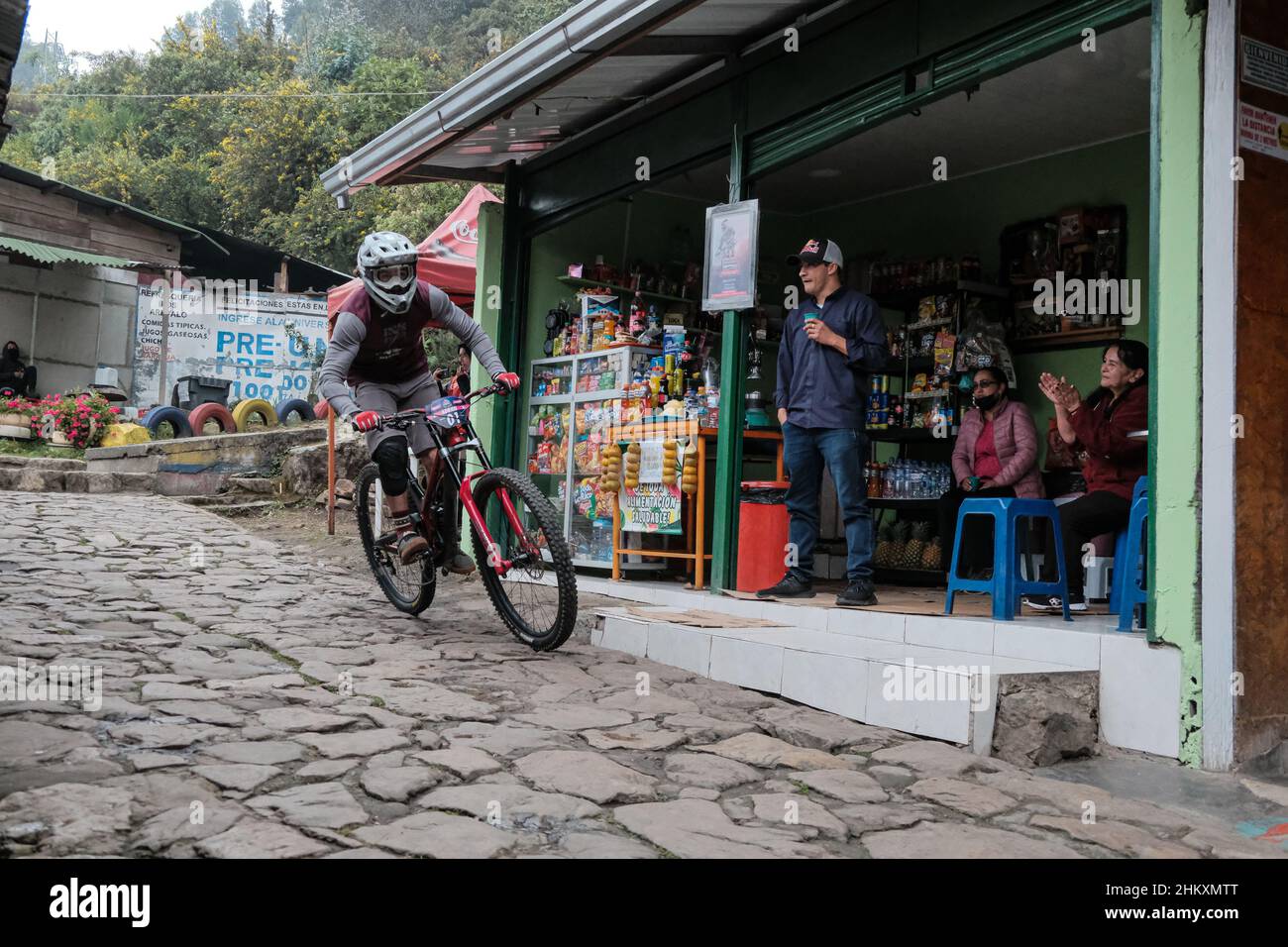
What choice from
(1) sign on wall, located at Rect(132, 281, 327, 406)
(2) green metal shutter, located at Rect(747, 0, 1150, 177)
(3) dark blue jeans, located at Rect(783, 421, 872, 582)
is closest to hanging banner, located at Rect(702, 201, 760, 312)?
(2) green metal shutter, located at Rect(747, 0, 1150, 177)

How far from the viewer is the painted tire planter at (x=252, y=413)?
19891mm

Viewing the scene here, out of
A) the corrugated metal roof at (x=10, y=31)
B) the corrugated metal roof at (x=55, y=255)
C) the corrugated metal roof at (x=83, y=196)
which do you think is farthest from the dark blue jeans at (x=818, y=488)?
the corrugated metal roof at (x=83, y=196)

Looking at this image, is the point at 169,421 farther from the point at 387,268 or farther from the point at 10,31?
the point at 10,31

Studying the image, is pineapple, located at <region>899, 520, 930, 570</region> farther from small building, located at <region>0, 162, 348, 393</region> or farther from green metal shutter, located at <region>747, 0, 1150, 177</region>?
small building, located at <region>0, 162, 348, 393</region>

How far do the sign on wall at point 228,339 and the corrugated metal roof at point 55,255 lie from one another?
1655mm

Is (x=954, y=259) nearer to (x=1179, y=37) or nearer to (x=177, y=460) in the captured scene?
(x=1179, y=37)

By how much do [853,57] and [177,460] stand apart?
1225 centimetres

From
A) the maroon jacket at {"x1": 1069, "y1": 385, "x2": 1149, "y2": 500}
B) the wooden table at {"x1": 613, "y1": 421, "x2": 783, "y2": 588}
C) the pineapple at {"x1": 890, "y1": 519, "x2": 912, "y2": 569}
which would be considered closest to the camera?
the maroon jacket at {"x1": 1069, "y1": 385, "x2": 1149, "y2": 500}

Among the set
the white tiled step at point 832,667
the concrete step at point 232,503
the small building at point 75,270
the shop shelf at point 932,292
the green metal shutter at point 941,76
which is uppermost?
the small building at point 75,270

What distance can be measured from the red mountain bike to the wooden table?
1291mm

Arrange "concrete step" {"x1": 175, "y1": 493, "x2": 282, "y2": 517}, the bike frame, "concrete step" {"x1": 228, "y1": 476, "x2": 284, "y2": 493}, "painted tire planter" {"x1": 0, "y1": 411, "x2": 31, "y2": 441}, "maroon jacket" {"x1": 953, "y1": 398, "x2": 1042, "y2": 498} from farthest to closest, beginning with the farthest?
"painted tire planter" {"x1": 0, "y1": 411, "x2": 31, "y2": 441} → "concrete step" {"x1": 228, "y1": 476, "x2": 284, "y2": 493} → "concrete step" {"x1": 175, "y1": 493, "x2": 282, "y2": 517} → "maroon jacket" {"x1": 953, "y1": 398, "x2": 1042, "y2": 498} → the bike frame

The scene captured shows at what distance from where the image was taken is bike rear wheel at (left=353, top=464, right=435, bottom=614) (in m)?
6.26

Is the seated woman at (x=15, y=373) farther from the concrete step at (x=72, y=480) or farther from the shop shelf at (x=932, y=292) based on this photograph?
the shop shelf at (x=932, y=292)
